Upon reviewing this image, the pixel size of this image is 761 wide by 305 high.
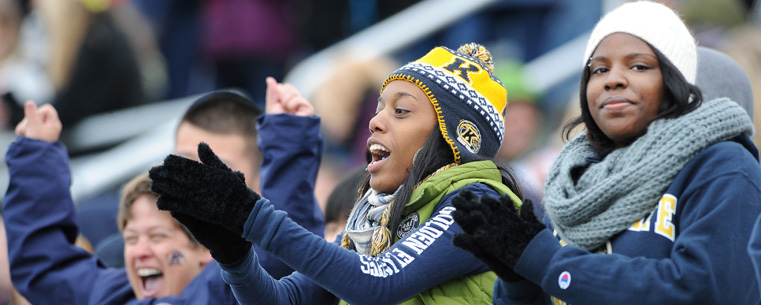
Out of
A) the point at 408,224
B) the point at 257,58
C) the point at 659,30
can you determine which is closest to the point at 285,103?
the point at 408,224

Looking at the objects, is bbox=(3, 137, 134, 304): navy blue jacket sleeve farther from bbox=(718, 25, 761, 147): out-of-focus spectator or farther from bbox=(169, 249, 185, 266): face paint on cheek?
bbox=(718, 25, 761, 147): out-of-focus spectator

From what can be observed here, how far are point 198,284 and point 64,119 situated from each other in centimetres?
404

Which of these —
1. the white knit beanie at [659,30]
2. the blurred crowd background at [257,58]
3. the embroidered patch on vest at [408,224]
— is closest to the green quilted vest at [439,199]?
the embroidered patch on vest at [408,224]

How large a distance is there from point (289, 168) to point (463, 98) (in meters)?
0.81

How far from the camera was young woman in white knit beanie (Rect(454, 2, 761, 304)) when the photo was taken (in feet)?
8.12

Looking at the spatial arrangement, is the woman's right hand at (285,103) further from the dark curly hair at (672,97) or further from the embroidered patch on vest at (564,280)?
the embroidered patch on vest at (564,280)

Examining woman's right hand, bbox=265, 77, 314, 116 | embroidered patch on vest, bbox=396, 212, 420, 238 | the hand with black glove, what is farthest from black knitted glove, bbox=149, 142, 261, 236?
woman's right hand, bbox=265, 77, 314, 116

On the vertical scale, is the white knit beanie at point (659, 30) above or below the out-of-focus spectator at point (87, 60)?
above

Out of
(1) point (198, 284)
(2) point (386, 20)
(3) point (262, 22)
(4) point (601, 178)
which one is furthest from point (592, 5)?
(4) point (601, 178)

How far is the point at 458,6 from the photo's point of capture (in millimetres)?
8398

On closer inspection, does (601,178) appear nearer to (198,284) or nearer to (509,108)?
(198,284)

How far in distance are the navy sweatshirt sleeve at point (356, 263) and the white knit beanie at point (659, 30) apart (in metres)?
0.62

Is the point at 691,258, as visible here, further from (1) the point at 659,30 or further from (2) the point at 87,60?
(2) the point at 87,60

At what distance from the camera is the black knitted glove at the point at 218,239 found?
9.53 ft
